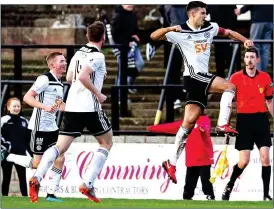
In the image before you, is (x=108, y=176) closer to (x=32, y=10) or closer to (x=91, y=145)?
(x=91, y=145)

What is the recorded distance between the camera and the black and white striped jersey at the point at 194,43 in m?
21.6

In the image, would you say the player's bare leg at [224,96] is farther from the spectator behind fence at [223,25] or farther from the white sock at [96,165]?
the spectator behind fence at [223,25]

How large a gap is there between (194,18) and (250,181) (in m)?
4.95

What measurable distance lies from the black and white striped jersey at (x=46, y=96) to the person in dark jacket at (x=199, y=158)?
194 centimetres

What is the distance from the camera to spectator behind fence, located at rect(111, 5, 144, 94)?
28.0m

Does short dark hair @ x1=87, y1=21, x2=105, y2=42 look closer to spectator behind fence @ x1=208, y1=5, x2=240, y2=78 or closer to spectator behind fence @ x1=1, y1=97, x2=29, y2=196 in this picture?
spectator behind fence @ x1=1, y1=97, x2=29, y2=196

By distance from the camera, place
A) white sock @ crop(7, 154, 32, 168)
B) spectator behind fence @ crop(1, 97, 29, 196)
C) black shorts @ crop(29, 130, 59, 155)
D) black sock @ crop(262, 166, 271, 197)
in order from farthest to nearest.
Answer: spectator behind fence @ crop(1, 97, 29, 196)
white sock @ crop(7, 154, 32, 168)
black sock @ crop(262, 166, 271, 197)
black shorts @ crop(29, 130, 59, 155)

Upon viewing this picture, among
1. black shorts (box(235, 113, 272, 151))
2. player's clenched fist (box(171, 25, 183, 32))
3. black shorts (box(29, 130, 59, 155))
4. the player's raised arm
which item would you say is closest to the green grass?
black shorts (box(29, 130, 59, 155))

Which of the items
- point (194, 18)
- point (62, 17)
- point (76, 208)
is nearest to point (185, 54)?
point (194, 18)

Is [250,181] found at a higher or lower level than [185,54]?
lower

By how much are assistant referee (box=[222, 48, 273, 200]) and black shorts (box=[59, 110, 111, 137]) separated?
2.85 meters

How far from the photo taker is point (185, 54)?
21.7 meters

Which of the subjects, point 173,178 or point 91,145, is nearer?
point 173,178
